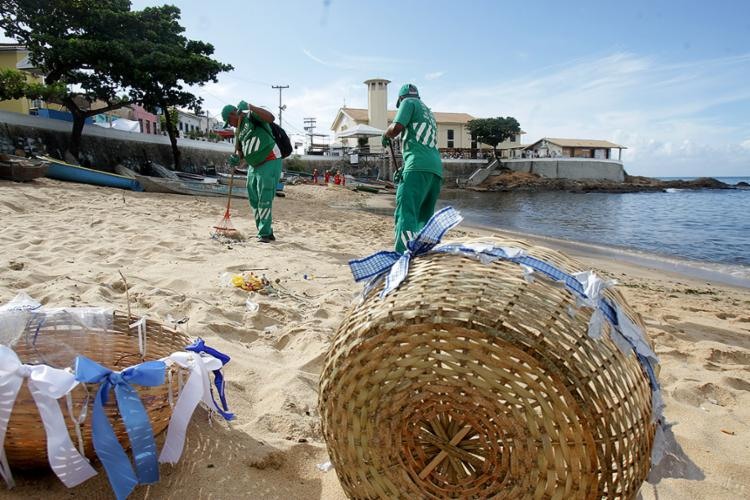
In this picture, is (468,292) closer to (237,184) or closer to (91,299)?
(91,299)

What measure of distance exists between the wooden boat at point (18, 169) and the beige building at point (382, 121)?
124 ft

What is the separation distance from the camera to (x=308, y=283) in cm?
467

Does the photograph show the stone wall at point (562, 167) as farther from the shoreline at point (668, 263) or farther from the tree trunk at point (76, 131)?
the tree trunk at point (76, 131)

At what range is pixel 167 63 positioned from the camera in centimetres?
1778

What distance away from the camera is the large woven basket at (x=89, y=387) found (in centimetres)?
176

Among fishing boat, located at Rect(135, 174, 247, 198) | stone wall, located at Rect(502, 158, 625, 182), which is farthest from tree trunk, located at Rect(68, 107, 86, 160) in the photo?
stone wall, located at Rect(502, 158, 625, 182)

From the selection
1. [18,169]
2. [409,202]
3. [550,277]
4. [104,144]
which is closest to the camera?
[550,277]

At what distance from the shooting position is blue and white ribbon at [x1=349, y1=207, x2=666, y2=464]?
5.06ft

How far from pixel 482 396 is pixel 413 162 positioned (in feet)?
12.1

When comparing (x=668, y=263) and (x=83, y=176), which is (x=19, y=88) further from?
(x=668, y=263)

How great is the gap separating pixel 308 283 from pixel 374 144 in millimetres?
46806

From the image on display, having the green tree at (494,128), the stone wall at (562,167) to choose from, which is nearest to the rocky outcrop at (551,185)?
the stone wall at (562,167)

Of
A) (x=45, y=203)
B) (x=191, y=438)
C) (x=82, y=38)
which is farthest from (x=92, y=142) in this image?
(x=191, y=438)

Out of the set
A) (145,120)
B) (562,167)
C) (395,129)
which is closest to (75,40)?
(395,129)
